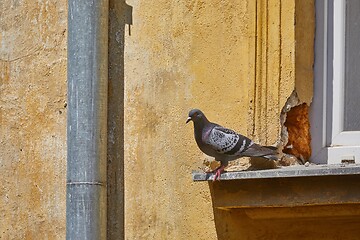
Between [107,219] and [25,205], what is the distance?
0.57 meters

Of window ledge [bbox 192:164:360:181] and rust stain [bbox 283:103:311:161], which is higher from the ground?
rust stain [bbox 283:103:311:161]

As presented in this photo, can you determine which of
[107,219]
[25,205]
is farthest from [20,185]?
[107,219]

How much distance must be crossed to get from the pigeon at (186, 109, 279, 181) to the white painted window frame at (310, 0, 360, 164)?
1.04 ft

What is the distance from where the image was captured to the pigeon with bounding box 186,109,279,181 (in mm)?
→ 6156

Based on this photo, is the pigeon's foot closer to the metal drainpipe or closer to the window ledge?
the window ledge

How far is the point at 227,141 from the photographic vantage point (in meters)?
6.18

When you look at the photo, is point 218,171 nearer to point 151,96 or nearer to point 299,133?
point 299,133

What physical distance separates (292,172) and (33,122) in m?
1.78

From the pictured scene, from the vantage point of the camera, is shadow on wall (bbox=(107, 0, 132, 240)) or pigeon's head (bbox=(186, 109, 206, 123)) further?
shadow on wall (bbox=(107, 0, 132, 240))

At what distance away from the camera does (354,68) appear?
6469 millimetres

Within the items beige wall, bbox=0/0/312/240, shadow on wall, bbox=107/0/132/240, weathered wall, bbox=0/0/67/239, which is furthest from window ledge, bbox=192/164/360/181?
weathered wall, bbox=0/0/67/239

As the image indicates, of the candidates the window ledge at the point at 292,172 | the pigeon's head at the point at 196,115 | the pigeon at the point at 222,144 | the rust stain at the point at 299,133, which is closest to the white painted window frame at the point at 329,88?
the rust stain at the point at 299,133

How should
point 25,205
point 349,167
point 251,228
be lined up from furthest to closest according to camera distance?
1. point 25,205
2. point 251,228
3. point 349,167

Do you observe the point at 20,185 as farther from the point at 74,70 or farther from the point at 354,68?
the point at 354,68
